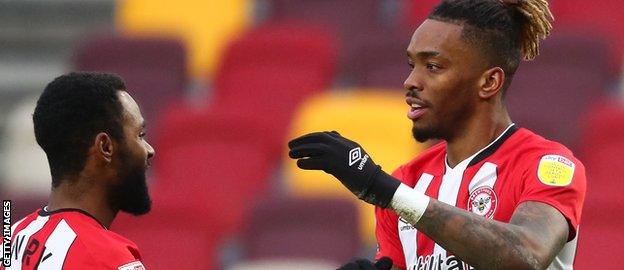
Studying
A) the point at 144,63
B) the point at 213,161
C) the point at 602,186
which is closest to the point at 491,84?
the point at 602,186

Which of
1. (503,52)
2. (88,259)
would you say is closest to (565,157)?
(503,52)

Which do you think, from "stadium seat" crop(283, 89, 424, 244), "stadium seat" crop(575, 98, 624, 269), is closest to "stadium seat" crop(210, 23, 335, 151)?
"stadium seat" crop(283, 89, 424, 244)

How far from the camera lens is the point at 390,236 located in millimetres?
4566

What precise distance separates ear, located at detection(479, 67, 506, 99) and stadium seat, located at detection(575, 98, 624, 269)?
11.0 ft

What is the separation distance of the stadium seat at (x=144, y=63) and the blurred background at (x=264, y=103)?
0.04ft

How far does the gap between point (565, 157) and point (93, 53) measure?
20.4 ft

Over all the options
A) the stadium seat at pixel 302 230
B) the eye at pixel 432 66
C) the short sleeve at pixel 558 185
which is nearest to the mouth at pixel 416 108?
the eye at pixel 432 66

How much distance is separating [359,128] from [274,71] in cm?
127

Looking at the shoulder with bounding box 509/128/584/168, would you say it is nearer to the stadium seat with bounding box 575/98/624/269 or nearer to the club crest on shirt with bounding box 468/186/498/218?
the club crest on shirt with bounding box 468/186/498/218

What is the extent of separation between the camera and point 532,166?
4.15 m

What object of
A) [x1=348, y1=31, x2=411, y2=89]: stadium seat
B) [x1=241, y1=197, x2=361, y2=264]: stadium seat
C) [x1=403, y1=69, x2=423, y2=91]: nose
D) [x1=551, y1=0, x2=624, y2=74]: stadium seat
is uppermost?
[x1=403, y1=69, x2=423, y2=91]: nose

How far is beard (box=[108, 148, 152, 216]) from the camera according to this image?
4.27m

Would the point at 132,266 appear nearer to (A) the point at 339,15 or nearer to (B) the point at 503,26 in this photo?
(B) the point at 503,26

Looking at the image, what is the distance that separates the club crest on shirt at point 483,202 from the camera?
165 inches
